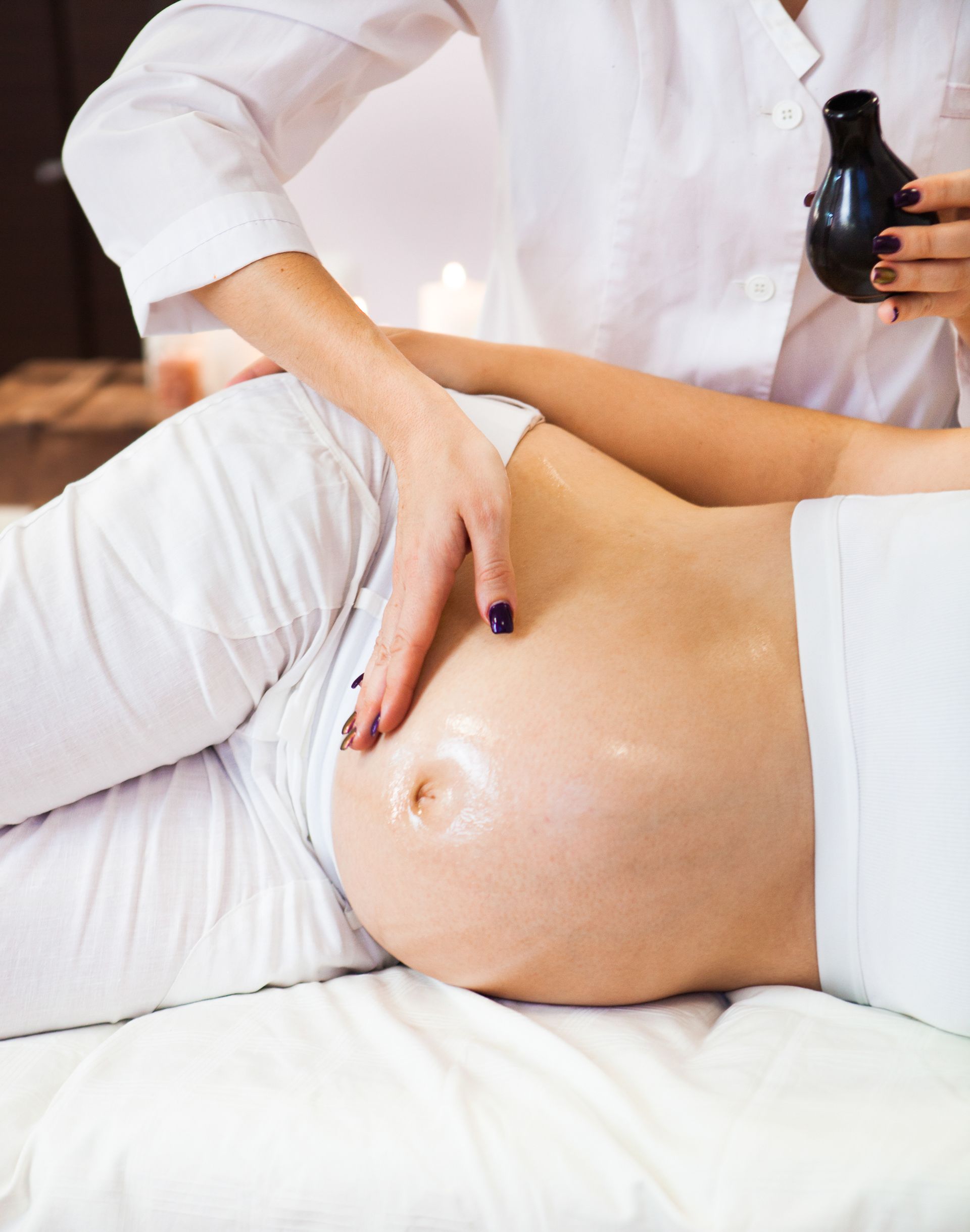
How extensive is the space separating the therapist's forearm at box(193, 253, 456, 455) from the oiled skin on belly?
21 centimetres

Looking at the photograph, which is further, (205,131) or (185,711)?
(205,131)

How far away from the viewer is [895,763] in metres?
0.79

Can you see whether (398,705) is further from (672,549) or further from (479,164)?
(479,164)

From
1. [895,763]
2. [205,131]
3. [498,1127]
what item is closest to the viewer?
[498,1127]

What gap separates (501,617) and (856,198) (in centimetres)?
48

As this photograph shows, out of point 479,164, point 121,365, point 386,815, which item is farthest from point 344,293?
point 121,365

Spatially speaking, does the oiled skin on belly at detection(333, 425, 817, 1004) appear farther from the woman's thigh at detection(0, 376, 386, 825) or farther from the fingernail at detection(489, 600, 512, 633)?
the woman's thigh at detection(0, 376, 386, 825)

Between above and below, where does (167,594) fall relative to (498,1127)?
above

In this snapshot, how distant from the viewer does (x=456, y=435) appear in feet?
2.97

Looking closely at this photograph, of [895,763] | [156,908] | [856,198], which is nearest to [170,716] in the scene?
[156,908]

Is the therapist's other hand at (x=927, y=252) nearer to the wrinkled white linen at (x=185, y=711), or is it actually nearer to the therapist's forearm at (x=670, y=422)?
the therapist's forearm at (x=670, y=422)

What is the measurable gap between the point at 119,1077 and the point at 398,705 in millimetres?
331

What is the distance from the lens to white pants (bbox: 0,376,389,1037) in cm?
85

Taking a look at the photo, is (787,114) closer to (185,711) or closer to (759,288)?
(759,288)
